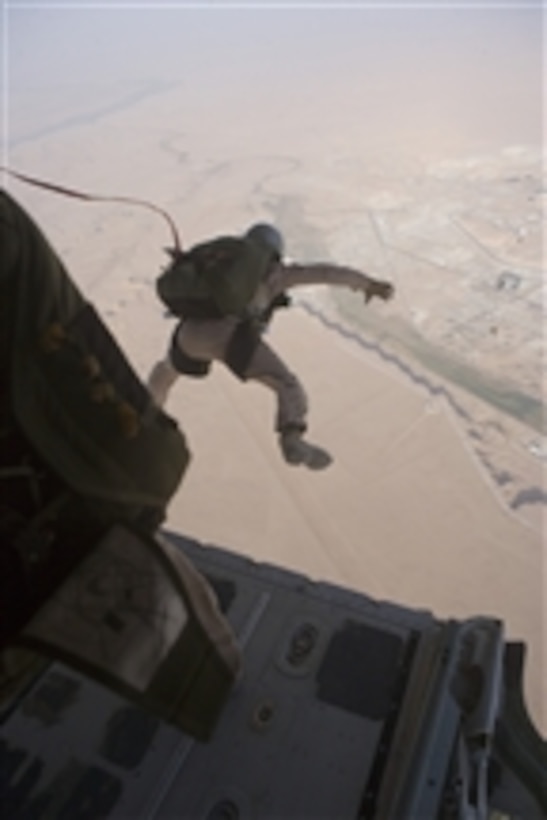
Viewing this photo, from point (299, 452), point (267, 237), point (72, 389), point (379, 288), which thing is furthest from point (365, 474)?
point (72, 389)

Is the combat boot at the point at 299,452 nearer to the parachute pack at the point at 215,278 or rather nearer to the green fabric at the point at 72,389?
the parachute pack at the point at 215,278

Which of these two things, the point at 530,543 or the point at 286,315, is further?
the point at 286,315

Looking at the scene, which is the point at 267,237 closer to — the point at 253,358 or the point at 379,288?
the point at 253,358

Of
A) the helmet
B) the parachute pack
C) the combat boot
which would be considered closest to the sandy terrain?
the combat boot

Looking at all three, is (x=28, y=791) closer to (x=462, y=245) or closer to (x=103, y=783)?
(x=103, y=783)

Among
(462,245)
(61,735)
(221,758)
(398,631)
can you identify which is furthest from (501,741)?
(462,245)

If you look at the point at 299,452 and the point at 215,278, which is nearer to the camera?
the point at 215,278
